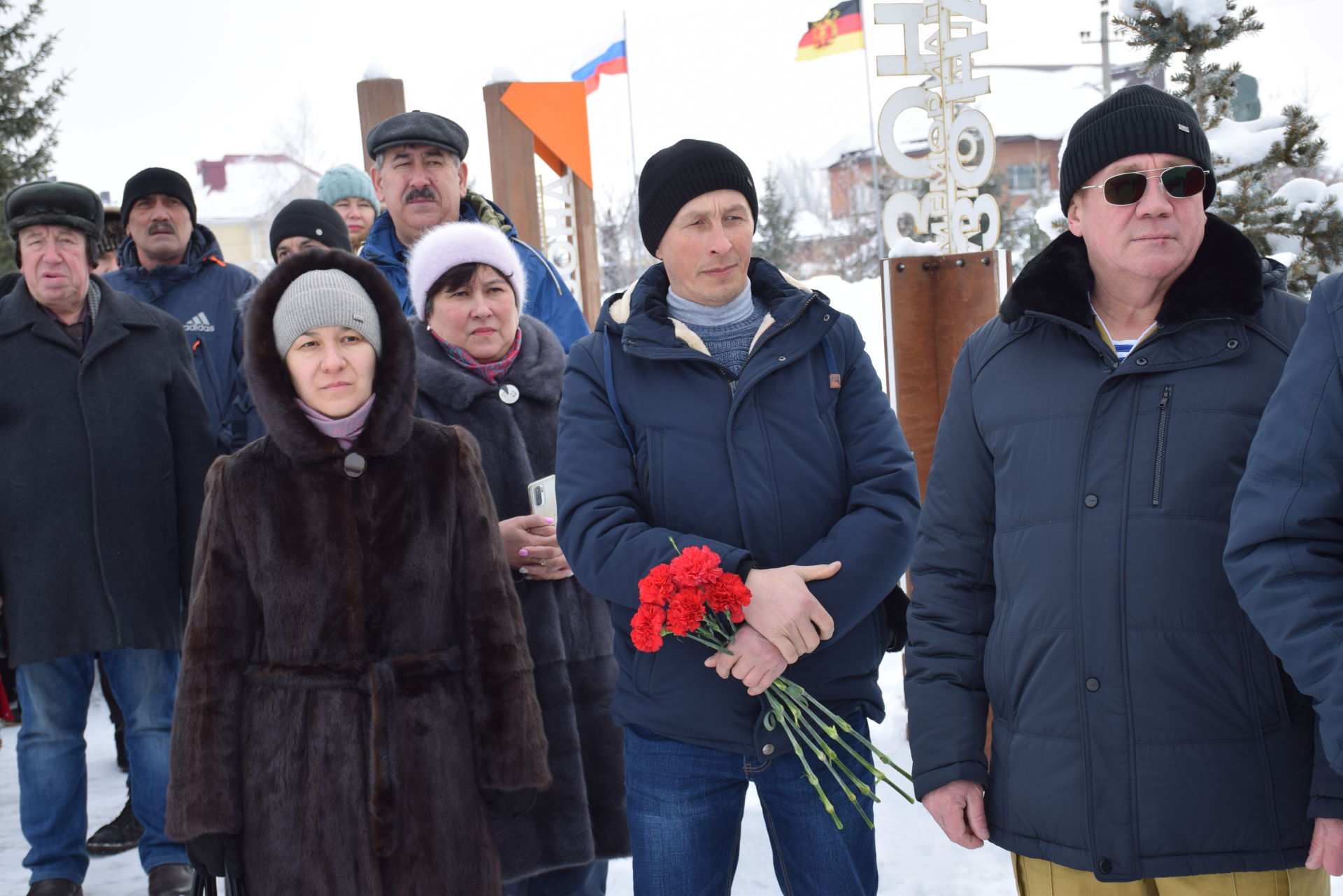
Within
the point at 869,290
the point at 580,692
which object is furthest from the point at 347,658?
the point at 869,290

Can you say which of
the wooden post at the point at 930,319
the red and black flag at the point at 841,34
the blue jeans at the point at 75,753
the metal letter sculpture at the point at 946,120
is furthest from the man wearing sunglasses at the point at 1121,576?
the red and black flag at the point at 841,34

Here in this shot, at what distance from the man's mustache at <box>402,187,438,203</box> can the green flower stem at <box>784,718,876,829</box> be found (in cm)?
253

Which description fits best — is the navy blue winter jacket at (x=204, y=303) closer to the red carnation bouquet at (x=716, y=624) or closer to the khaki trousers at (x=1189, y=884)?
the red carnation bouquet at (x=716, y=624)

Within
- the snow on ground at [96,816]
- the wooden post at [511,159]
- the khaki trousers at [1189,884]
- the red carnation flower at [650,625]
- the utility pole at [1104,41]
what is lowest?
the snow on ground at [96,816]

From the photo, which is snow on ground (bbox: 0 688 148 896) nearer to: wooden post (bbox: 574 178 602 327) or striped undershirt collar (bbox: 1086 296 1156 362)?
striped undershirt collar (bbox: 1086 296 1156 362)

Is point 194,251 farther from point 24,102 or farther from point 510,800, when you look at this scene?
point 24,102

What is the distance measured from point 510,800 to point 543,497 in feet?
2.72

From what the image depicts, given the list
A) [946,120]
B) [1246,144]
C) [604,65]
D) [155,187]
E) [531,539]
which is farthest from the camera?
[604,65]

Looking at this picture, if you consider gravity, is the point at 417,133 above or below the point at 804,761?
above

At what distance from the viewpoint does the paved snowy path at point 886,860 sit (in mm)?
3523

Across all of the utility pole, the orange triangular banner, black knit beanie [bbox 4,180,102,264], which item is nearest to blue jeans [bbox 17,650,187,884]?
black knit beanie [bbox 4,180,102,264]

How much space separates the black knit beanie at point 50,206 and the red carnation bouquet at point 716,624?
2.74m

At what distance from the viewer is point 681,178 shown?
7.98ft

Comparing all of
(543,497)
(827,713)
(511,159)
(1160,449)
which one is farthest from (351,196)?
(1160,449)
